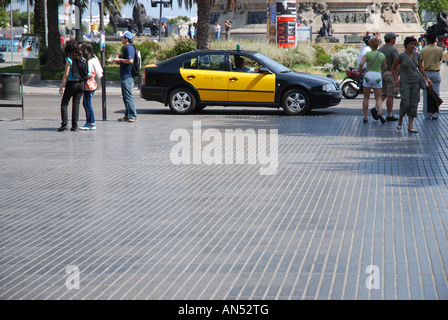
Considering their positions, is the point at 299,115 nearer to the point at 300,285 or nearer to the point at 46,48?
the point at 300,285

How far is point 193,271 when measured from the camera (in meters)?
5.00

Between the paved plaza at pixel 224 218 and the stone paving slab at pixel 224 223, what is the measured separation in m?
0.02

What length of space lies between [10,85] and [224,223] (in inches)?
440

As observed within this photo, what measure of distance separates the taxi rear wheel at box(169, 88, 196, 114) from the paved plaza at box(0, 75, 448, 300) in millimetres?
4616

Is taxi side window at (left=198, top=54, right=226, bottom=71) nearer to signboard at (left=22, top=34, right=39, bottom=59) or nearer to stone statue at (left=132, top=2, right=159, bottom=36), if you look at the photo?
signboard at (left=22, top=34, right=39, bottom=59)

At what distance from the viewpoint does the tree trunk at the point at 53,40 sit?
30.5 m

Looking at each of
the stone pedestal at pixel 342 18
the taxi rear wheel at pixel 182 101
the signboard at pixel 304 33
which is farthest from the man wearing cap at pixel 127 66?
the stone pedestal at pixel 342 18

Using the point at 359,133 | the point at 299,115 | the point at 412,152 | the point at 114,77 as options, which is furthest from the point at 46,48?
the point at 412,152

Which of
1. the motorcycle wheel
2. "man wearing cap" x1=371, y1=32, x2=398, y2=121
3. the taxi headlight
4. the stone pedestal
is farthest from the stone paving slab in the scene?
the stone pedestal

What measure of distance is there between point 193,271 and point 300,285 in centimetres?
78

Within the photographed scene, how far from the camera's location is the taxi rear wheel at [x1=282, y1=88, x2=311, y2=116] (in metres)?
16.8

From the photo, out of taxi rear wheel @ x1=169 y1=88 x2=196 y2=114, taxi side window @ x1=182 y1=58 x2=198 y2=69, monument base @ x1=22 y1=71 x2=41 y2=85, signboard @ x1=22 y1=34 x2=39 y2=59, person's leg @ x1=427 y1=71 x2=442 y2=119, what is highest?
signboard @ x1=22 y1=34 x2=39 y2=59

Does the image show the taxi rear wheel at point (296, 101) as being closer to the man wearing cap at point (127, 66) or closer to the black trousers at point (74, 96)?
the man wearing cap at point (127, 66)

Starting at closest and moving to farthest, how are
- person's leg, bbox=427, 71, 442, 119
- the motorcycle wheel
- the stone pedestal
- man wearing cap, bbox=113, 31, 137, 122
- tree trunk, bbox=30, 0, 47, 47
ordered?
1. man wearing cap, bbox=113, 31, 137, 122
2. person's leg, bbox=427, 71, 442, 119
3. the motorcycle wheel
4. tree trunk, bbox=30, 0, 47, 47
5. the stone pedestal
